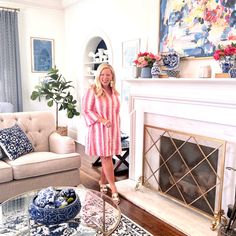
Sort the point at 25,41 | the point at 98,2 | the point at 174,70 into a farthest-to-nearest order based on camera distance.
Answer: the point at 25,41
the point at 98,2
the point at 174,70

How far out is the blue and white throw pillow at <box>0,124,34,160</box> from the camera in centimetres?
284

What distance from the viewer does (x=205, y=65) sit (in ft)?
8.13

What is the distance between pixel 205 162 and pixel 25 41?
4.33 meters

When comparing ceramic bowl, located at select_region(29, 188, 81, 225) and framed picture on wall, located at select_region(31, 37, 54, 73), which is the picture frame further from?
ceramic bowl, located at select_region(29, 188, 81, 225)

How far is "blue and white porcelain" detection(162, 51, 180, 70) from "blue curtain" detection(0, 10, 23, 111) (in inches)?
132

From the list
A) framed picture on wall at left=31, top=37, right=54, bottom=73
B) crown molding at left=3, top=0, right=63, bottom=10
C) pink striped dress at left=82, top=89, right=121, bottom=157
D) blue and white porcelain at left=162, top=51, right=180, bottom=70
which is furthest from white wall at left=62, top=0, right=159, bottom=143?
pink striped dress at left=82, top=89, right=121, bottom=157

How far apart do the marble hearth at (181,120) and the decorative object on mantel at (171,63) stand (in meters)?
0.16

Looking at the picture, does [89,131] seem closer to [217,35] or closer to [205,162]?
[205,162]

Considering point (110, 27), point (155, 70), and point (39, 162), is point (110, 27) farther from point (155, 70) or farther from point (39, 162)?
point (39, 162)

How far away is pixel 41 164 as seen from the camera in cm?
278

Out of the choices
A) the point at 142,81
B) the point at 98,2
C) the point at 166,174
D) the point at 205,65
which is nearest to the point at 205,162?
the point at 166,174

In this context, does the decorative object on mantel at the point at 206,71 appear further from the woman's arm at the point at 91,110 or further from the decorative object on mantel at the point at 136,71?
the woman's arm at the point at 91,110

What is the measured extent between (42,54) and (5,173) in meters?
3.45

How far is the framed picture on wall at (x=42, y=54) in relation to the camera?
210 inches
